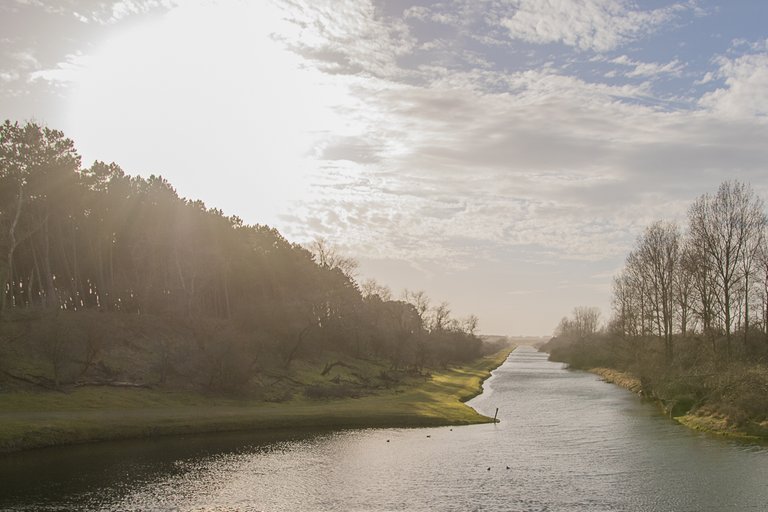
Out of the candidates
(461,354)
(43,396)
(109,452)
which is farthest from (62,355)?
(461,354)

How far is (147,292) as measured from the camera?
308 feet

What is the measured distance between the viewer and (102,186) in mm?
95000

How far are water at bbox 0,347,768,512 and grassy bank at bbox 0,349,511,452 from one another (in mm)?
2983

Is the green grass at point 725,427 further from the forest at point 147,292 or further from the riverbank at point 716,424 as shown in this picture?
the forest at point 147,292

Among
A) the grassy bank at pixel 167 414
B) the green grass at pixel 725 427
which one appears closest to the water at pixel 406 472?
the green grass at pixel 725 427

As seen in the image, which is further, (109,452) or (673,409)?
(673,409)

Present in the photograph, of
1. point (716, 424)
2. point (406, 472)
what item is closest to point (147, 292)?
point (406, 472)

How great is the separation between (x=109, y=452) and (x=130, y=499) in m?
14.3

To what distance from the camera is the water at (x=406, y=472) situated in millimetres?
33438

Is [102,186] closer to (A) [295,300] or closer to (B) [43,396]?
(A) [295,300]

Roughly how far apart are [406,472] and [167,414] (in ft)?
95.6

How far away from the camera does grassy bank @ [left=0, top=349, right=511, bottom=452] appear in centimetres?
4964

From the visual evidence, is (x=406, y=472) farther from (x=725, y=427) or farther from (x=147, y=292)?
(x=147, y=292)

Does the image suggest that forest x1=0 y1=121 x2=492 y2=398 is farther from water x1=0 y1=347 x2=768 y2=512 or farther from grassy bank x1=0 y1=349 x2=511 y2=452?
water x1=0 y1=347 x2=768 y2=512
